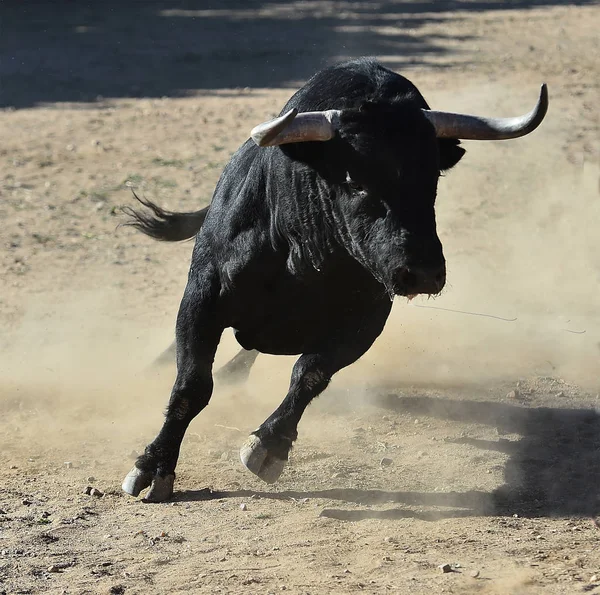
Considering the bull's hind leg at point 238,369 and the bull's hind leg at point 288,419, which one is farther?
the bull's hind leg at point 238,369

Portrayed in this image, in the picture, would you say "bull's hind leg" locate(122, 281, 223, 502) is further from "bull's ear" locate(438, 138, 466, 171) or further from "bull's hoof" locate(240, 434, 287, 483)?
"bull's ear" locate(438, 138, 466, 171)

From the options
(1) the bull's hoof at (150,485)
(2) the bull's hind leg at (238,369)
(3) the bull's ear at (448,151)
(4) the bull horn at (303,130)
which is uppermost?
(4) the bull horn at (303,130)

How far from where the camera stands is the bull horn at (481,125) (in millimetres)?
5551

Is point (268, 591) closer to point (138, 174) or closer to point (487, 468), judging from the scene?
point (487, 468)

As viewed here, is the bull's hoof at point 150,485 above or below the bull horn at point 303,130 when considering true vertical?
below

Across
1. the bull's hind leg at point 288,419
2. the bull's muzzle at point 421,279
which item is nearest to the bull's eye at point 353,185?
the bull's muzzle at point 421,279

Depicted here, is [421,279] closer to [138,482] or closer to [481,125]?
[481,125]

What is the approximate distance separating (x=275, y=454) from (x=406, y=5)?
70.6ft

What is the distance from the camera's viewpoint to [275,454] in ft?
19.5

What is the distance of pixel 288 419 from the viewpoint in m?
6.02

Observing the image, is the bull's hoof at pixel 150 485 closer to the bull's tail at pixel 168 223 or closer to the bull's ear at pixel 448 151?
the bull's ear at pixel 448 151

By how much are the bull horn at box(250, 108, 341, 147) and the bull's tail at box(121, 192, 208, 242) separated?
2.71 metres

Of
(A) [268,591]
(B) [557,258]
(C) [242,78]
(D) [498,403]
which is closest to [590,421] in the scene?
(D) [498,403]

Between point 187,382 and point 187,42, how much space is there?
1622 cm
